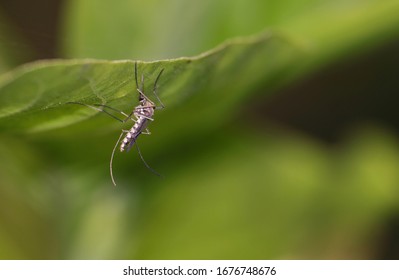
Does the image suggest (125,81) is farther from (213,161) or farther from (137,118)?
(213,161)

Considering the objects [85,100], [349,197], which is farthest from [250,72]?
[349,197]

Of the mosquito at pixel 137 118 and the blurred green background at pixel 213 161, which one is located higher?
the blurred green background at pixel 213 161

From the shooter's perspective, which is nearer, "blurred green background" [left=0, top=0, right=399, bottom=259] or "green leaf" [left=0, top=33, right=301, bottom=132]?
"green leaf" [left=0, top=33, right=301, bottom=132]

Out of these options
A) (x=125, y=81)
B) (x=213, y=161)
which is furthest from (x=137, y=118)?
(x=213, y=161)

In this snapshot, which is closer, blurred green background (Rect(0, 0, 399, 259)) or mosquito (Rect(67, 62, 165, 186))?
mosquito (Rect(67, 62, 165, 186))

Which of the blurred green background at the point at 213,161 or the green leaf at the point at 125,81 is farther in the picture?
the blurred green background at the point at 213,161

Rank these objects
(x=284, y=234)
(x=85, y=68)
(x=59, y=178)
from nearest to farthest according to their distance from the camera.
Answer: (x=85, y=68)
(x=59, y=178)
(x=284, y=234)

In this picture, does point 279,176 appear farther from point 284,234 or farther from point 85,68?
point 85,68

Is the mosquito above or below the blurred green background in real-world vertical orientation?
below
